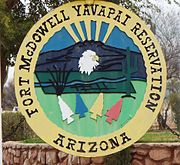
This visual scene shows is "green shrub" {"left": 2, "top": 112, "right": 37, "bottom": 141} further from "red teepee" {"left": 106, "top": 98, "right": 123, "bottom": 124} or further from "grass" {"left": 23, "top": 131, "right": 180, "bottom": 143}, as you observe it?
"red teepee" {"left": 106, "top": 98, "right": 123, "bottom": 124}

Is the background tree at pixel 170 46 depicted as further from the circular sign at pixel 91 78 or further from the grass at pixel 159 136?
the circular sign at pixel 91 78

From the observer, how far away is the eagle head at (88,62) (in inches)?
96.6

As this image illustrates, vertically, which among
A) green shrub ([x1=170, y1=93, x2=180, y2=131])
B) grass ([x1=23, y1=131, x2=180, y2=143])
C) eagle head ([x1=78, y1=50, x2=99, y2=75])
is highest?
eagle head ([x1=78, y1=50, x2=99, y2=75])

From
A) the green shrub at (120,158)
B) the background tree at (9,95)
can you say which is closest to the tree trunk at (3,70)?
the background tree at (9,95)

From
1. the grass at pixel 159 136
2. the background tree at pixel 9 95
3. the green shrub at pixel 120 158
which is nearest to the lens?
the green shrub at pixel 120 158

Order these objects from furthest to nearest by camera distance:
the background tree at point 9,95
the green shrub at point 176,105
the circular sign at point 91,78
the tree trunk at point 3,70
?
the background tree at point 9,95 → the green shrub at point 176,105 → the tree trunk at point 3,70 → the circular sign at point 91,78

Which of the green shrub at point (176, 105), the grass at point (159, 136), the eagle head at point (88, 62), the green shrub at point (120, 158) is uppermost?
the eagle head at point (88, 62)

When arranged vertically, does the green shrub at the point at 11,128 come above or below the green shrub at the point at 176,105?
below

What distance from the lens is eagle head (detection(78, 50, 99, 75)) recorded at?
96.6 inches

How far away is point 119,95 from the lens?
2455mm

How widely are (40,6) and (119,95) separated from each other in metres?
2.56

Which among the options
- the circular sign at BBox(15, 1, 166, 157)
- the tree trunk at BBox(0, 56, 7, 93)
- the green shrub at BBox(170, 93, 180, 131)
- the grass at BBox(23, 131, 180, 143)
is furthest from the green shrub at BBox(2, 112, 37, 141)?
the circular sign at BBox(15, 1, 166, 157)

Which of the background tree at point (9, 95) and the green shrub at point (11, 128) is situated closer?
the background tree at point (9, 95)

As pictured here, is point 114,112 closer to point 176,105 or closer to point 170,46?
point 170,46
